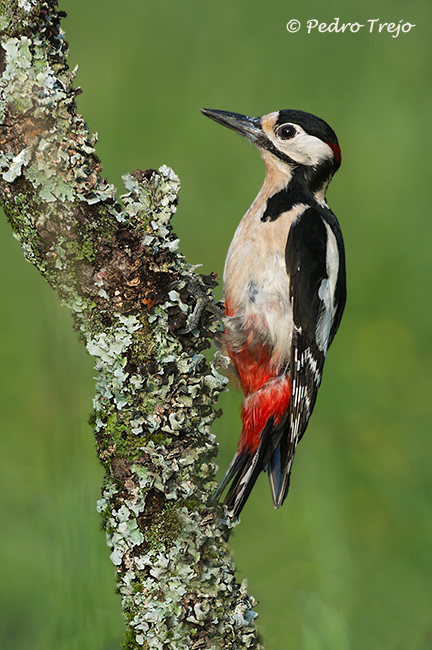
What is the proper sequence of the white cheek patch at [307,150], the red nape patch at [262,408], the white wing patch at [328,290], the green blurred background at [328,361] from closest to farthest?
the green blurred background at [328,361] → the red nape patch at [262,408] → the white wing patch at [328,290] → the white cheek patch at [307,150]

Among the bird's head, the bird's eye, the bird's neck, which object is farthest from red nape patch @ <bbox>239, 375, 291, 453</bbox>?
the bird's eye

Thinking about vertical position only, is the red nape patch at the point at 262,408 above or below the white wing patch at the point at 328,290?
below

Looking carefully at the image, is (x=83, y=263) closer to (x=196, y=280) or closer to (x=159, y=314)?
(x=159, y=314)

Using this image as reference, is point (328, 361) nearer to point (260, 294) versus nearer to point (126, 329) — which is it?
point (260, 294)

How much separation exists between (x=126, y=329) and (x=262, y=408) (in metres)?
1.08

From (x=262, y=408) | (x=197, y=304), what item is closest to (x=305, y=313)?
(x=262, y=408)

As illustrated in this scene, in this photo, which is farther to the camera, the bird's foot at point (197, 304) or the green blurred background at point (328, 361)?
the green blurred background at point (328, 361)

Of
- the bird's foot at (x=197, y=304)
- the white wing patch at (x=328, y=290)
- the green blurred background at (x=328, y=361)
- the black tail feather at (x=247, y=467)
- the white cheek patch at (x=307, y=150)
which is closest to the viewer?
the bird's foot at (x=197, y=304)

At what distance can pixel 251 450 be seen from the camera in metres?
2.61

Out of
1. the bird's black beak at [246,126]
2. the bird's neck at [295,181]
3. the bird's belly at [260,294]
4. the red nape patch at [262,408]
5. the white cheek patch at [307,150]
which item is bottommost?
the red nape patch at [262,408]

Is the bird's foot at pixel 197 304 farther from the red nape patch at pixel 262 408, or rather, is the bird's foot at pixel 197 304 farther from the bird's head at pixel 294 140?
the bird's head at pixel 294 140

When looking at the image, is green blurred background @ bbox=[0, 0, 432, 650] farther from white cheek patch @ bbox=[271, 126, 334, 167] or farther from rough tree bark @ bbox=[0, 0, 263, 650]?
white cheek patch @ bbox=[271, 126, 334, 167]

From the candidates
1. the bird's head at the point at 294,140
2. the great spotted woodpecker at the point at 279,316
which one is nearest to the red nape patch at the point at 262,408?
the great spotted woodpecker at the point at 279,316

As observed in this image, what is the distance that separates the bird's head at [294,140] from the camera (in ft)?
9.28
